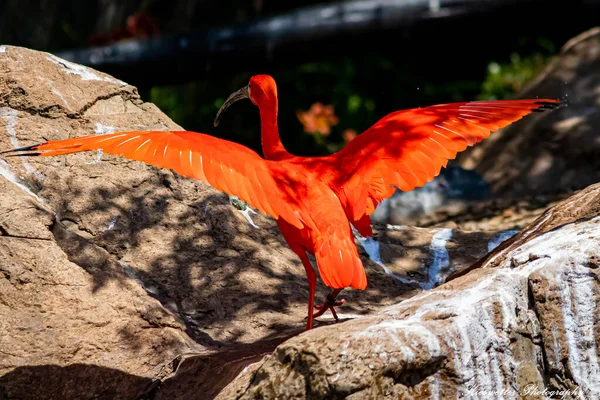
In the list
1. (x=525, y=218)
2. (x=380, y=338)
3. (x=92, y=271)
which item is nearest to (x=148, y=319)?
(x=92, y=271)

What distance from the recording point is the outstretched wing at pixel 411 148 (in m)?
4.46

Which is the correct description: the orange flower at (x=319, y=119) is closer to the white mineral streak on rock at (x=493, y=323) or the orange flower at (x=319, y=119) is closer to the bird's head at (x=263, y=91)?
the bird's head at (x=263, y=91)

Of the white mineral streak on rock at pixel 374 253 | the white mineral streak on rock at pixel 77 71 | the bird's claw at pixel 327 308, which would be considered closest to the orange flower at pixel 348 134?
the white mineral streak on rock at pixel 374 253

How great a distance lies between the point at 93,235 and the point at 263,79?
1266mm

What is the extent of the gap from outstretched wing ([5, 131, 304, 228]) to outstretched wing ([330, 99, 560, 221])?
16.3 inches

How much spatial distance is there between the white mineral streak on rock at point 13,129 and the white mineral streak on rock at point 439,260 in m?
2.37

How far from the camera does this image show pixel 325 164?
4617 mm

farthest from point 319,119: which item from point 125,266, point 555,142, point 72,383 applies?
point 72,383

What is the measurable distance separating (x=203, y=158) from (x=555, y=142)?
15.9 feet

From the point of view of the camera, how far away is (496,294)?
11.6ft

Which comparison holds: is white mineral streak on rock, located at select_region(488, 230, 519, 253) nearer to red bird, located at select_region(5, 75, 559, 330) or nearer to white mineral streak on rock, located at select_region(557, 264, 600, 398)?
red bird, located at select_region(5, 75, 559, 330)

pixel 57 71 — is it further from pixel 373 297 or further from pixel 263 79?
pixel 373 297

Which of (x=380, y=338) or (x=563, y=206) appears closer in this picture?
(x=380, y=338)

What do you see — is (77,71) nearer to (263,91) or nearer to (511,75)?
(263,91)
